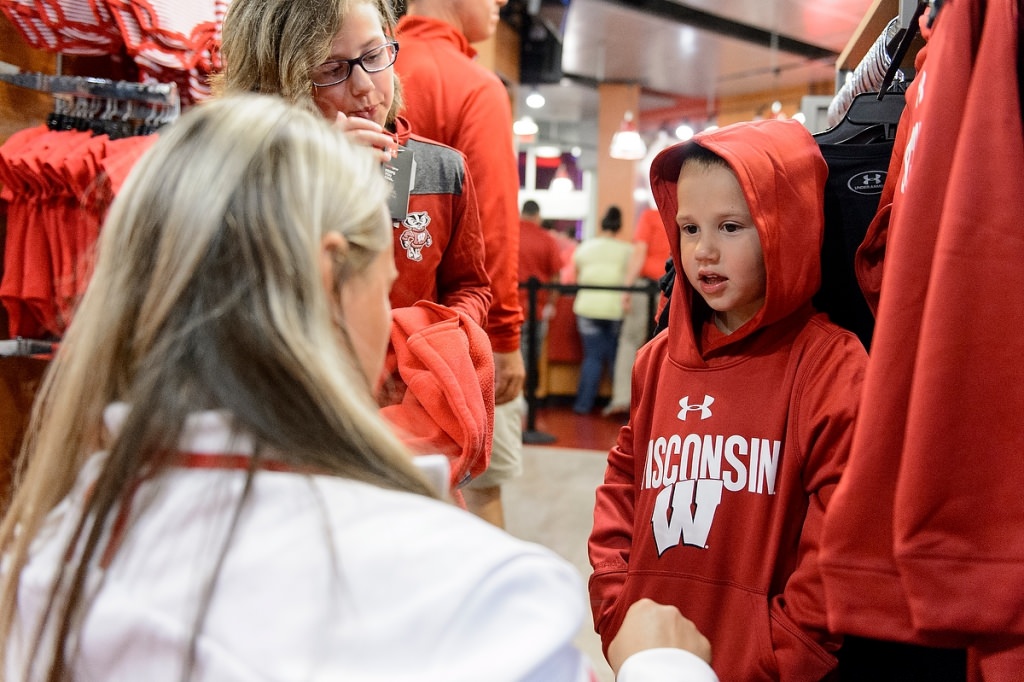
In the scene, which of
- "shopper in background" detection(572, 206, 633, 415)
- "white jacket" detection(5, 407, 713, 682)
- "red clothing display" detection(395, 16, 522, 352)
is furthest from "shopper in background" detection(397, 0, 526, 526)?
"shopper in background" detection(572, 206, 633, 415)

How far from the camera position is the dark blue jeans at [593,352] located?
7426 mm

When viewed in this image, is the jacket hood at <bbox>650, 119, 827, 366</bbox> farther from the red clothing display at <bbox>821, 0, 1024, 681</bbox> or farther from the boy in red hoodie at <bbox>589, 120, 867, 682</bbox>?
the red clothing display at <bbox>821, 0, 1024, 681</bbox>

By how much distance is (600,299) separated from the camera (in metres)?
7.23

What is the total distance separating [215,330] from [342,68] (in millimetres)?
982

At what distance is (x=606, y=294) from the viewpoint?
7.24m

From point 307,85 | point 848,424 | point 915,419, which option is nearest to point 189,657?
point 915,419

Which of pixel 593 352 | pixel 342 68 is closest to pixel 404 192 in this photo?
pixel 342 68

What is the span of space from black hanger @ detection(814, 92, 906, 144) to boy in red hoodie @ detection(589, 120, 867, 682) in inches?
9.7

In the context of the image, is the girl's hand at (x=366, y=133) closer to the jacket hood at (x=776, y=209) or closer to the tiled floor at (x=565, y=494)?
the jacket hood at (x=776, y=209)

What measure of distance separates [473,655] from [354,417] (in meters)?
0.22

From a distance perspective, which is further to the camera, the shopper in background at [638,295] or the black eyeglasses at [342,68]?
the shopper in background at [638,295]

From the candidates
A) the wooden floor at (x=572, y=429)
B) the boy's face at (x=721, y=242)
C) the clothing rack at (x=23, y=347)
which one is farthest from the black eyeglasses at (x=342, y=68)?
the wooden floor at (x=572, y=429)

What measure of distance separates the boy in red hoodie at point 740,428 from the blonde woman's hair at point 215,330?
69 centimetres

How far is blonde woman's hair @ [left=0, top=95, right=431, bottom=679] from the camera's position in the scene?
0.72m
